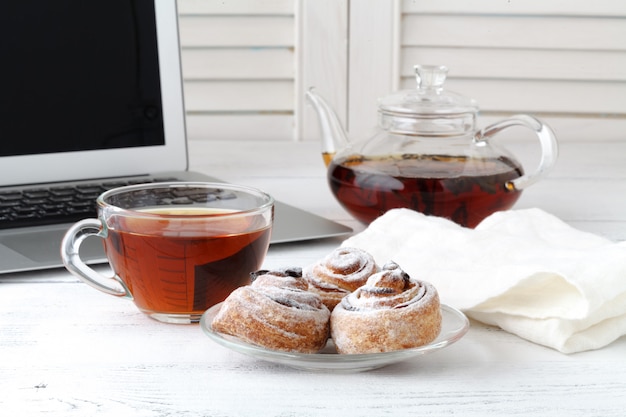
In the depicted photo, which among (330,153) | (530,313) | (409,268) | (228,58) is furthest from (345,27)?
(530,313)

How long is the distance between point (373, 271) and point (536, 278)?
0.35ft

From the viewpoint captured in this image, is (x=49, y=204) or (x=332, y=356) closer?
(x=332, y=356)

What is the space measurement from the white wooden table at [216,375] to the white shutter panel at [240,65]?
96 centimetres

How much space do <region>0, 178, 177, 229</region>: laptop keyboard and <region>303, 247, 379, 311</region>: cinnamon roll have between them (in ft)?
1.12

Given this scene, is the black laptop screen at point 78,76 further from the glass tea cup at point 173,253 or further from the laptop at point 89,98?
the glass tea cup at point 173,253

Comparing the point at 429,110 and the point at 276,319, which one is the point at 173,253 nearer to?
the point at 276,319

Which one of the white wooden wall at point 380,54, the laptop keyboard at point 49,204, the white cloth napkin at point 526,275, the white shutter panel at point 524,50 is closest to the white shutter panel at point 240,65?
the white wooden wall at point 380,54

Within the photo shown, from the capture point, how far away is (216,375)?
0.53 meters

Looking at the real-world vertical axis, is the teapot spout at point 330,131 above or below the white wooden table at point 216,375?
above

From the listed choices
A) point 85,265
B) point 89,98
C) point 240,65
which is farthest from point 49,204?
point 240,65

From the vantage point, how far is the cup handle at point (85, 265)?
0.61 m

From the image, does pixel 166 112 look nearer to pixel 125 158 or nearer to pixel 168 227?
pixel 125 158

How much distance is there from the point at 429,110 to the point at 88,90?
1.33 feet

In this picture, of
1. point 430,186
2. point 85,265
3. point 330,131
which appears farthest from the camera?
point 330,131
